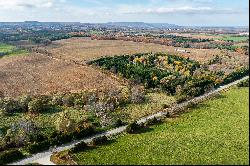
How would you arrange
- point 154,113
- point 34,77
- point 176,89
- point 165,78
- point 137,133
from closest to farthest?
point 137,133 → point 154,113 → point 176,89 → point 165,78 → point 34,77

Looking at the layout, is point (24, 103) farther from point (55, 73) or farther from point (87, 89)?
point (55, 73)

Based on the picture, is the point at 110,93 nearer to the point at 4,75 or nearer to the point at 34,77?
the point at 34,77

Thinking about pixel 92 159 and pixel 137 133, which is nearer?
pixel 92 159

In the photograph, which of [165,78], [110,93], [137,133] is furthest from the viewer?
[165,78]

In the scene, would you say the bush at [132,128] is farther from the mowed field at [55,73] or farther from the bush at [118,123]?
the mowed field at [55,73]

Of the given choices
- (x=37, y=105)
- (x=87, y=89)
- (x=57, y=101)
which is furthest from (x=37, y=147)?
(x=87, y=89)

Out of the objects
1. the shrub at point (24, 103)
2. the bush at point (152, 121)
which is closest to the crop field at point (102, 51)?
the shrub at point (24, 103)

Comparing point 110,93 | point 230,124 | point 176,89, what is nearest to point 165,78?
point 176,89
